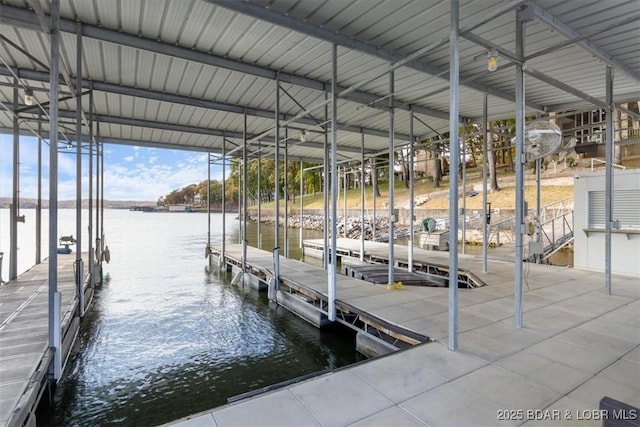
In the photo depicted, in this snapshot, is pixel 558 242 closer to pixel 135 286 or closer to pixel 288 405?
pixel 288 405

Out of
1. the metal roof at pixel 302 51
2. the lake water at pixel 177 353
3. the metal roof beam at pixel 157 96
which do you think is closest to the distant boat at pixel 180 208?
the metal roof at pixel 302 51

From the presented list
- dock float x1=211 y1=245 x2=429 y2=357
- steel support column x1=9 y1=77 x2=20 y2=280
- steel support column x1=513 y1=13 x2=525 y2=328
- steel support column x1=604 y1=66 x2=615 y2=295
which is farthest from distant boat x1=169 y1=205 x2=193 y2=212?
steel support column x1=513 y1=13 x2=525 y2=328

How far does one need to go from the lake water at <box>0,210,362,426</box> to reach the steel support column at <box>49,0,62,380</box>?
696 millimetres

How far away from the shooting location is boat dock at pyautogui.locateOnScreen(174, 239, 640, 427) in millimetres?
2338

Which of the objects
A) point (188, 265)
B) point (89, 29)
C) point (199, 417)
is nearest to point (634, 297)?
point (199, 417)

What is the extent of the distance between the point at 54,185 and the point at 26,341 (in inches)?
73.8

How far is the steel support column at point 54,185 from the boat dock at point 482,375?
2.32m

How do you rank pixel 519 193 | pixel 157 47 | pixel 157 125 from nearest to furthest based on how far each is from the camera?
pixel 519 193 → pixel 157 47 → pixel 157 125

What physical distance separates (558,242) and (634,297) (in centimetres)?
515

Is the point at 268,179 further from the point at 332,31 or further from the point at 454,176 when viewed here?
the point at 454,176

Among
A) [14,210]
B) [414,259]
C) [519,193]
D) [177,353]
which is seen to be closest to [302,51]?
[519,193]

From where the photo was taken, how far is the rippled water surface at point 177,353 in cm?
368

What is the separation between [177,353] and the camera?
489cm

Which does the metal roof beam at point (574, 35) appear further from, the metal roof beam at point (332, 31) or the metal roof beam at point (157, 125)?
the metal roof beam at point (157, 125)
